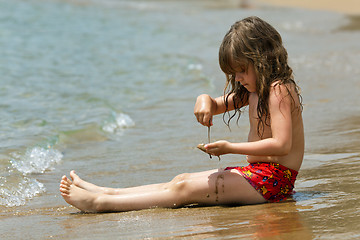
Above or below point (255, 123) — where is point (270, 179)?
below

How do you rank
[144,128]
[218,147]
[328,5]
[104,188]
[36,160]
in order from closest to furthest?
[218,147] < [104,188] < [36,160] < [144,128] < [328,5]

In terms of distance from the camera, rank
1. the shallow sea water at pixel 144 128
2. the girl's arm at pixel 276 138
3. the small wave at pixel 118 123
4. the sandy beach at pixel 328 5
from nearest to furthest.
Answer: the shallow sea water at pixel 144 128 < the girl's arm at pixel 276 138 < the small wave at pixel 118 123 < the sandy beach at pixel 328 5

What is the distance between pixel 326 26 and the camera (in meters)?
14.8

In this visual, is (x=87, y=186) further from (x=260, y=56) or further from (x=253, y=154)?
(x=260, y=56)

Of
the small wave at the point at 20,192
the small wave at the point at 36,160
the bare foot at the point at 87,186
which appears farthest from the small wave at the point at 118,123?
the bare foot at the point at 87,186

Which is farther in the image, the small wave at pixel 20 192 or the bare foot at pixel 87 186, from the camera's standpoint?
the small wave at pixel 20 192

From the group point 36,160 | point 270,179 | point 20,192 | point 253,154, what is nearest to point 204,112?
point 253,154

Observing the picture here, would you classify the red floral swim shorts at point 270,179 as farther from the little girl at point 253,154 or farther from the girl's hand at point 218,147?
the girl's hand at point 218,147

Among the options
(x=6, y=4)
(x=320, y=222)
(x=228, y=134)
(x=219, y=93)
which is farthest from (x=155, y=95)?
(x=6, y=4)

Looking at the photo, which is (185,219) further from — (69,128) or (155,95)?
(155,95)

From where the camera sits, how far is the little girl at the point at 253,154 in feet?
10.8

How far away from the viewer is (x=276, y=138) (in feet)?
10.5

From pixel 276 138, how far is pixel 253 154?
0.16 m

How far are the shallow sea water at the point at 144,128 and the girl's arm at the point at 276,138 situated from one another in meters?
0.32
